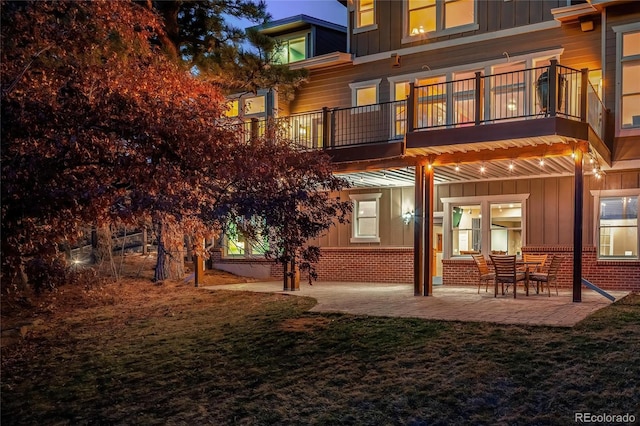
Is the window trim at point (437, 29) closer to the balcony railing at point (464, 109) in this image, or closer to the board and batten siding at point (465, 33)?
the board and batten siding at point (465, 33)

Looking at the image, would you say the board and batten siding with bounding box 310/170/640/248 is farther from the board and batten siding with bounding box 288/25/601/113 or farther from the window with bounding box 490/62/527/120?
the board and batten siding with bounding box 288/25/601/113

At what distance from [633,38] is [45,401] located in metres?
13.7

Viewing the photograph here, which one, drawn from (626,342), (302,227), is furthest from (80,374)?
(626,342)

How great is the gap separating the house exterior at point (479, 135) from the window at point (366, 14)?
0.04 meters

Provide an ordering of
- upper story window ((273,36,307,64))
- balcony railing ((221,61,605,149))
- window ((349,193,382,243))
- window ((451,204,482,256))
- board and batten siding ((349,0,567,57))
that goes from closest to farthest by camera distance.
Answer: balcony railing ((221,61,605,149)) < board and batten siding ((349,0,567,57)) < window ((451,204,482,256)) < window ((349,193,382,243)) < upper story window ((273,36,307,64))

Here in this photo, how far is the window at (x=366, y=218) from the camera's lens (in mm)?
17625

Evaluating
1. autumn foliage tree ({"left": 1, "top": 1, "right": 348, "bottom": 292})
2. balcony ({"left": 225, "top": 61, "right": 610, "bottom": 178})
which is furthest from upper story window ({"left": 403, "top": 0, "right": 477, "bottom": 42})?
autumn foliage tree ({"left": 1, "top": 1, "right": 348, "bottom": 292})

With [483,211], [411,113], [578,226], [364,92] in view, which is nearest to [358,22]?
[364,92]

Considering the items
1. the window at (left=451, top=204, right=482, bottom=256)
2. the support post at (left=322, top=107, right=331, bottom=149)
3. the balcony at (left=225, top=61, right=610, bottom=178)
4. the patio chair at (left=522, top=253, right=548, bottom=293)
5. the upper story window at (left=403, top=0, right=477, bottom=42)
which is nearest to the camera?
the balcony at (left=225, top=61, right=610, bottom=178)

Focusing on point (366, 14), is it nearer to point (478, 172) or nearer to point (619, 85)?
point (478, 172)

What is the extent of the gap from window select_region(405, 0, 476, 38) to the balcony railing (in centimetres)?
172

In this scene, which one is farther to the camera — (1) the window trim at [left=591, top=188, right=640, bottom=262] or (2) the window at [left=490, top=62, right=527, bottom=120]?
(2) the window at [left=490, top=62, right=527, bottom=120]

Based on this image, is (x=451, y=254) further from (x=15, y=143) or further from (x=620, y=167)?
(x=15, y=143)

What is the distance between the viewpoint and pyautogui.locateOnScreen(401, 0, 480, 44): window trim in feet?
50.6
